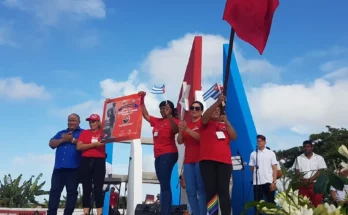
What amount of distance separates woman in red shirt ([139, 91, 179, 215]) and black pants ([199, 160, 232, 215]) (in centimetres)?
59

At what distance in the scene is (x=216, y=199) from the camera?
4148 mm

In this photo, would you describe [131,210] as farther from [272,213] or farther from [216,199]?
[272,213]

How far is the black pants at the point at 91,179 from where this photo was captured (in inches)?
208

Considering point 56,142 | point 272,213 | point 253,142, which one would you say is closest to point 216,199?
point 56,142

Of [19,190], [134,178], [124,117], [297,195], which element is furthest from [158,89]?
[19,190]

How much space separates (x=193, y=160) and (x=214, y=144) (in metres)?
0.41

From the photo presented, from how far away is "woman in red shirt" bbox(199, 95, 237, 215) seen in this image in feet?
13.4

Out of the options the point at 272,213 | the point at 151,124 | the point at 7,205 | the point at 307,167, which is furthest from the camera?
the point at 7,205

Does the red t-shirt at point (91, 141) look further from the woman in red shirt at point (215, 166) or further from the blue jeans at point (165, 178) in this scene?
the woman in red shirt at point (215, 166)

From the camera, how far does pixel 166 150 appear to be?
4703 mm

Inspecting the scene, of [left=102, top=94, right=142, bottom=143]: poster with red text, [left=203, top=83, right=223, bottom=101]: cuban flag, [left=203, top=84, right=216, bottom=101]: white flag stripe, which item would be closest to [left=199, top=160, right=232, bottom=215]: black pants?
[left=102, top=94, right=142, bottom=143]: poster with red text

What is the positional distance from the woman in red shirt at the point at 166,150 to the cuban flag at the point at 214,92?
409 centimetres

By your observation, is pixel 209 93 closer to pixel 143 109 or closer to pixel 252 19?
pixel 143 109

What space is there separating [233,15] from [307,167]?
320 centimetres
